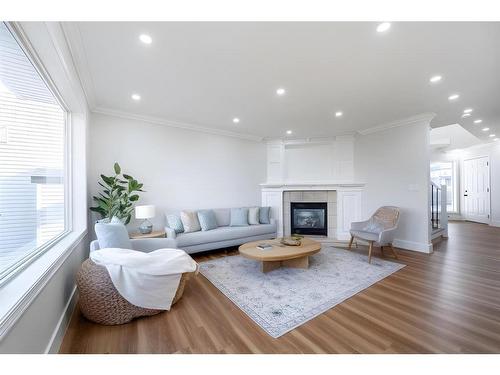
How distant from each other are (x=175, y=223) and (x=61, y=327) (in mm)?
2164

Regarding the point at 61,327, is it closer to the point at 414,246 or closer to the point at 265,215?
the point at 265,215

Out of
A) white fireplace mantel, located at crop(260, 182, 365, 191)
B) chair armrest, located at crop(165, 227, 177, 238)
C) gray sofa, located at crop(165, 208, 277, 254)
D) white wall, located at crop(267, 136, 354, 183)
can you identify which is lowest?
gray sofa, located at crop(165, 208, 277, 254)

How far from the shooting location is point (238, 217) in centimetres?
451

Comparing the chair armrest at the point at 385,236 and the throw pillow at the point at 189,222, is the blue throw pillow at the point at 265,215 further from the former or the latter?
the chair armrest at the point at 385,236

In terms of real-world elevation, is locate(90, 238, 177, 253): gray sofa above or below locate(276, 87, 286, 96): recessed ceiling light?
below

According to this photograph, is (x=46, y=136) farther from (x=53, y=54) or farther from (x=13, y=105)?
(x=53, y=54)

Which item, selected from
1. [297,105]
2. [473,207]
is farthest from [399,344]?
[473,207]

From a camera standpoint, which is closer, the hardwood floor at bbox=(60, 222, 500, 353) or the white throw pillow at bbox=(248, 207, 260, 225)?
the hardwood floor at bbox=(60, 222, 500, 353)

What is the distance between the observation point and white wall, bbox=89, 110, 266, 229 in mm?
Answer: 3580

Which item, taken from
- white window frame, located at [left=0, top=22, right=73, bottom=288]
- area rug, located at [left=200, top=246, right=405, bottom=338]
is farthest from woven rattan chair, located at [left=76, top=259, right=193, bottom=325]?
area rug, located at [left=200, top=246, right=405, bottom=338]

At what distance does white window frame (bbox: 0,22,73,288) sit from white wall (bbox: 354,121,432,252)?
5.36m

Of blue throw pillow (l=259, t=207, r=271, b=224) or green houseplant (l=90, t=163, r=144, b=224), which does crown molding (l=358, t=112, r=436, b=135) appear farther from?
green houseplant (l=90, t=163, r=144, b=224)
